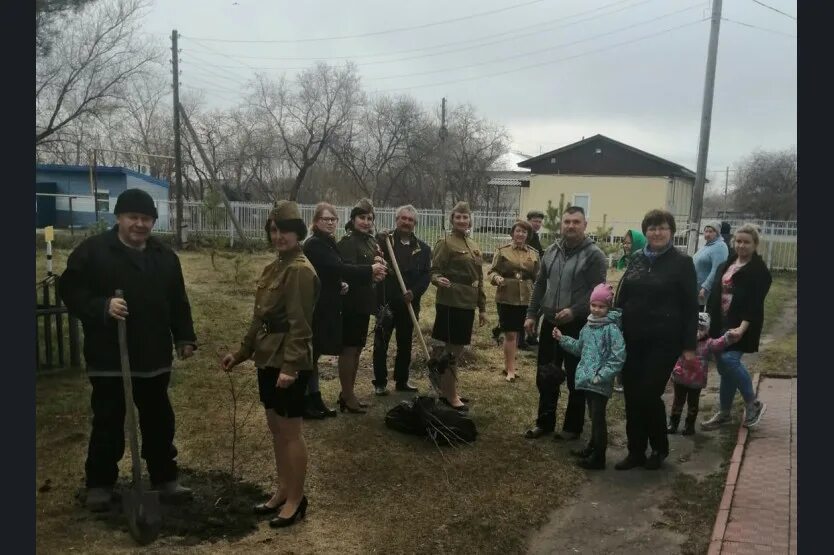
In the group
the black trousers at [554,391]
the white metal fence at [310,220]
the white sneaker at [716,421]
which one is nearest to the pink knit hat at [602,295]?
the black trousers at [554,391]

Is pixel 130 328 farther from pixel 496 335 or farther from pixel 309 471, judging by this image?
pixel 496 335

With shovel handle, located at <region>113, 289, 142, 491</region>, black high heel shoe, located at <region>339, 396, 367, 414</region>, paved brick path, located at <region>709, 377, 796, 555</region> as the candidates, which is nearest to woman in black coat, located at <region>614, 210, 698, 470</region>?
paved brick path, located at <region>709, 377, 796, 555</region>

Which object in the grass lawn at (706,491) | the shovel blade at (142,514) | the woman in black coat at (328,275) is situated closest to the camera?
the shovel blade at (142,514)

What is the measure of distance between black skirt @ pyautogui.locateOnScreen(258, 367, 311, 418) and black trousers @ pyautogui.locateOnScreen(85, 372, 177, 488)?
61cm

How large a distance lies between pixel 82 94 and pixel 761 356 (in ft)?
21.7

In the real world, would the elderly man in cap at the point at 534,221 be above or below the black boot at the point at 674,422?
above

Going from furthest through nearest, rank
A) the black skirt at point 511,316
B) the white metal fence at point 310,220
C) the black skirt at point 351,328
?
the black skirt at point 511,316
the black skirt at point 351,328
the white metal fence at point 310,220

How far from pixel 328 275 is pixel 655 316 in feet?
7.33

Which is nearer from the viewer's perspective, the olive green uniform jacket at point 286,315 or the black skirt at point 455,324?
the olive green uniform jacket at point 286,315

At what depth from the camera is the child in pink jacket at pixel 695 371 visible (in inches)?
185

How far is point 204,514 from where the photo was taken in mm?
3396

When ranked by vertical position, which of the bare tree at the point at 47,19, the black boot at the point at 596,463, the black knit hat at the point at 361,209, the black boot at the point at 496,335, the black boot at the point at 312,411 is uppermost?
the bare tree at the point at 47,19

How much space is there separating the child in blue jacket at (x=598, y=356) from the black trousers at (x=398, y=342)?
1.59m

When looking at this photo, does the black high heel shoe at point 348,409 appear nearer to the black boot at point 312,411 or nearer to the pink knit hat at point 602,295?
the black boot at point 312,411
